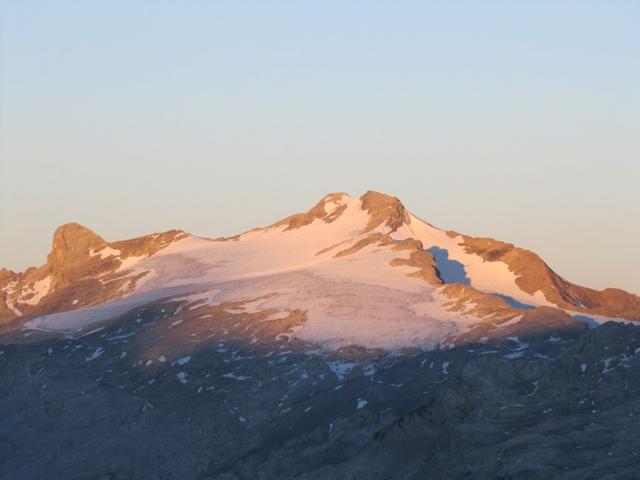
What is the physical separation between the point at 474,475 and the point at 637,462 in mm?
19562

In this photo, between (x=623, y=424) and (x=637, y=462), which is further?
(x=623, y=424)

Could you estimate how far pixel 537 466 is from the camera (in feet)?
623

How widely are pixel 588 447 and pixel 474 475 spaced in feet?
38.6

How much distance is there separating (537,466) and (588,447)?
6987 millimetres

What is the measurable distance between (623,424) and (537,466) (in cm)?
1349

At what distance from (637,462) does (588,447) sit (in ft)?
35.6

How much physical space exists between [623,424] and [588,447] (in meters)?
6.58

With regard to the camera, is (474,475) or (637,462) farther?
(474,475)

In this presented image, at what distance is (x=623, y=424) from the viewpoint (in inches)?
7820

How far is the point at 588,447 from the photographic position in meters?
194

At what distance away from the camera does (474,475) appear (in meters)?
197
